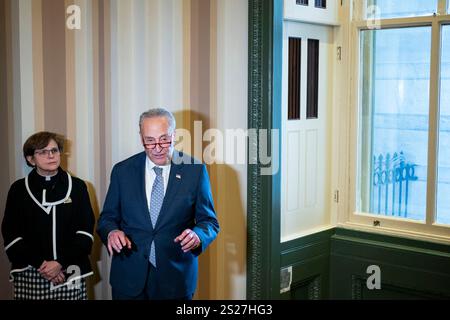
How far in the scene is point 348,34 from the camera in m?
3.97

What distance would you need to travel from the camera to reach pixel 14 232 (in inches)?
117

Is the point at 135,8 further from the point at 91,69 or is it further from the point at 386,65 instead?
the point at 386,65

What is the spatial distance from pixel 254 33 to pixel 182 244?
1270mm

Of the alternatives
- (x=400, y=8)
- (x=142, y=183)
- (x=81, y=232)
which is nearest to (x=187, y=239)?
(x=142, y=183)

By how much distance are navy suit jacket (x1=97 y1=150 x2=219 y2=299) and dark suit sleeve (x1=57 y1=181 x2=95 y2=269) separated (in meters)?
0.15

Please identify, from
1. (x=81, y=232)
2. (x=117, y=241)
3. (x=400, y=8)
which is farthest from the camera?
(x=400, y=8)

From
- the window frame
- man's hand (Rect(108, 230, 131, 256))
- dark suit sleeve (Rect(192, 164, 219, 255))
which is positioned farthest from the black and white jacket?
the window frame

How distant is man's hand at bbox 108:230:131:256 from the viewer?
285cm

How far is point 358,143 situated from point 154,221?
152cm

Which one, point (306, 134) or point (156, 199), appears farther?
point (306, 134)

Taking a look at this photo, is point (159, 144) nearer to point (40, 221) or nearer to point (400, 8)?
point (40, 221)

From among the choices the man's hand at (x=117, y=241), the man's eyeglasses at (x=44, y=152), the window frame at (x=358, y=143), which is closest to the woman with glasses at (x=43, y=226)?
the man's eyeglasses at (x=44, y=152)

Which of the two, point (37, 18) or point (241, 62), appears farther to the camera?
point (241, 62)
